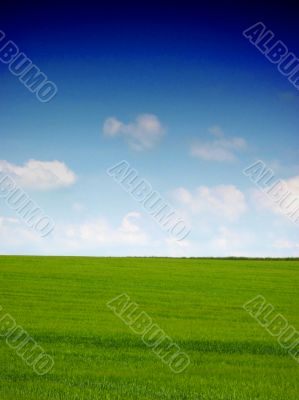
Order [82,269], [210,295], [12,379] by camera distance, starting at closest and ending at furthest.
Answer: [12,379] → [210,295] → [82,269]

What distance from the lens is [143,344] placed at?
15945 mm

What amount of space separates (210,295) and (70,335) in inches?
529

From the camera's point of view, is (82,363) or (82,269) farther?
(82,269)

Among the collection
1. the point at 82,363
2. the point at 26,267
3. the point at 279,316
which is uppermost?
the point at 279,316

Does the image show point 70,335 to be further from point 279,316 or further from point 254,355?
point 279,316

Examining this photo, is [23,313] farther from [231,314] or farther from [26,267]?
[26,267]

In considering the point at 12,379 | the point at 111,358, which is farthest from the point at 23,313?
the point at 12,379

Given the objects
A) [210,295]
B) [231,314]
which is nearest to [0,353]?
[231,314]

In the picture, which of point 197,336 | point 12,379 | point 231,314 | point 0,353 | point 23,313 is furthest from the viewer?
point 231,314

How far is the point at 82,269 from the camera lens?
41.5 metres

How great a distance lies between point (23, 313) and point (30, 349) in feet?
21.8

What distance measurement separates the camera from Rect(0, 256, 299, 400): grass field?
36.2 ft

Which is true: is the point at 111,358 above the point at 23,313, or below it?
above

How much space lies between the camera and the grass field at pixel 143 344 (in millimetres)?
11031
